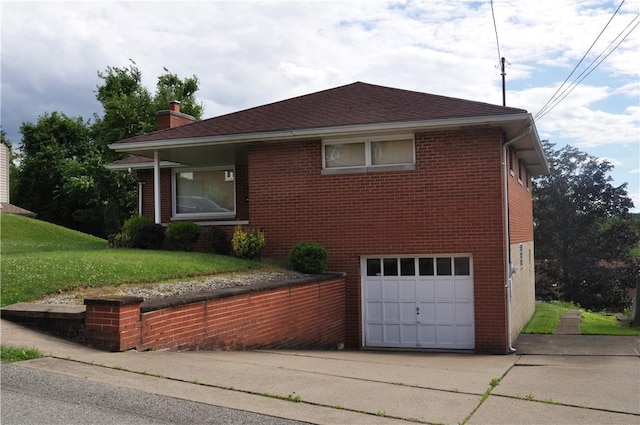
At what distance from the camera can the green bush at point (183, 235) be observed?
54.2 ft

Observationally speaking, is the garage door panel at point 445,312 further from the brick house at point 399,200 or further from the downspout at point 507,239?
the downspout at point 507,239

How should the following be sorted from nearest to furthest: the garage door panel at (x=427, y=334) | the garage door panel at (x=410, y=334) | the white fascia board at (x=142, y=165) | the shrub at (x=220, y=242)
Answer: the garage door panel at (x=427, y=334) → the garage door panel at (x=410, y=334) → the shrub at (x=220, y=242) → the white fascia board at (x=142, y=165)

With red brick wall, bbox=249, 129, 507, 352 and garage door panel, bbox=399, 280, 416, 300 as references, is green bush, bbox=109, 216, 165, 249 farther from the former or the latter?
garage door panel, bbox=399, 280, 416, 300

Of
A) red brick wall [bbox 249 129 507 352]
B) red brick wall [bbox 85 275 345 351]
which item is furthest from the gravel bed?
red brick wall [bbox 249 129 507 352]

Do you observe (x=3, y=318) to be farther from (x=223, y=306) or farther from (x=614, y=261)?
(x=614, y=261)

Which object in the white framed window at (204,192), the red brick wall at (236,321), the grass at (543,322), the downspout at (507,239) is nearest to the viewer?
the red brick wall at (236,321)

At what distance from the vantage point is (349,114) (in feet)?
51.0

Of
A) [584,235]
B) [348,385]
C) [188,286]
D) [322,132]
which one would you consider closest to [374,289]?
[322,132]

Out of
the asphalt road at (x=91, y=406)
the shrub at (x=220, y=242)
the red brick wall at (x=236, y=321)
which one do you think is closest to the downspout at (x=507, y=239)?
the red brick wall at (x=236, y=321)

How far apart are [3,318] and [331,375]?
4381 mm

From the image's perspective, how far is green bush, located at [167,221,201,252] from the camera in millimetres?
16531

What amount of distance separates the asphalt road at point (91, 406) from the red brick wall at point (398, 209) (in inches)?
372

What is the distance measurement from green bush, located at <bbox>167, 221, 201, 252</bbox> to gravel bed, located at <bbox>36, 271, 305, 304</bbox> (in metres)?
3.69

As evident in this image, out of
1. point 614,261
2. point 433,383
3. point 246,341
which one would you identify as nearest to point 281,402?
point 433,383
